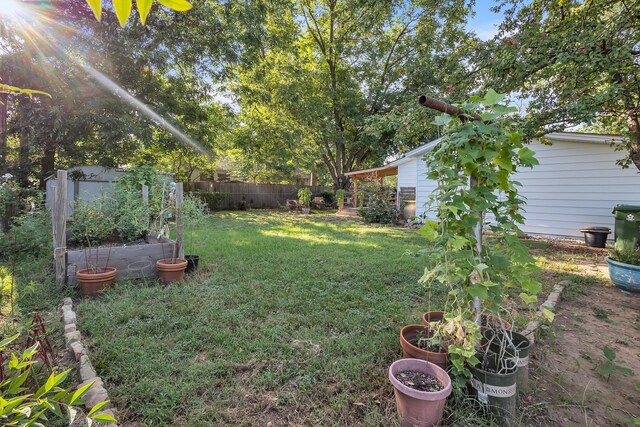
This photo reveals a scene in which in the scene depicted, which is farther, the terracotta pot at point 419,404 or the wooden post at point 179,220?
the wooden post at point 179,220

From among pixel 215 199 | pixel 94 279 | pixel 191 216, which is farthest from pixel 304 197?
pixel 94 279

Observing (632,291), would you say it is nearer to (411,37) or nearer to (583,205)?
(583,205)

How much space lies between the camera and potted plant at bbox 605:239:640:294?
140 inches

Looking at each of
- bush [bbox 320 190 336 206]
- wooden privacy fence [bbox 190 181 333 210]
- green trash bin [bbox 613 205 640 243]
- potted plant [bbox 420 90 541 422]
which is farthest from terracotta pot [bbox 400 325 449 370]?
bush [bbox 320 190 336 206]

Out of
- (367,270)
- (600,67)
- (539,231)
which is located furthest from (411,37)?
(367,270)

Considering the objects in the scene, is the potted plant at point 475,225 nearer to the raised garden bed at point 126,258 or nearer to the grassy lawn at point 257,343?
the grassy lawn at point 257,343

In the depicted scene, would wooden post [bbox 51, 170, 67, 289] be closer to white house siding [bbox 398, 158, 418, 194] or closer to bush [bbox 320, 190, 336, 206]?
white house siding [bbox 398, 158, 418, 194]

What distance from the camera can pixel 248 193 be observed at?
15797 mm

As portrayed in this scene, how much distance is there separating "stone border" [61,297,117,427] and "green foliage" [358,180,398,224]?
8.88 meters

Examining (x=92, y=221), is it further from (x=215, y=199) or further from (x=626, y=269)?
(x=215, y=199)

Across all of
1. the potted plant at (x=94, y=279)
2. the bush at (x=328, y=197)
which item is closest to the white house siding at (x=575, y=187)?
the potted plant at (x=94, y=279)

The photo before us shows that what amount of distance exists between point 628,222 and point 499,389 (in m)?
5.41

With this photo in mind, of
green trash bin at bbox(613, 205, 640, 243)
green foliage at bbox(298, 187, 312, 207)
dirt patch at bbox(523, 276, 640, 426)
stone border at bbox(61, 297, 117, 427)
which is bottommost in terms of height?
dirt patch at bbox(523, 276, 640, 426)

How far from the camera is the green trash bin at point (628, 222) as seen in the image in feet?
15.8
